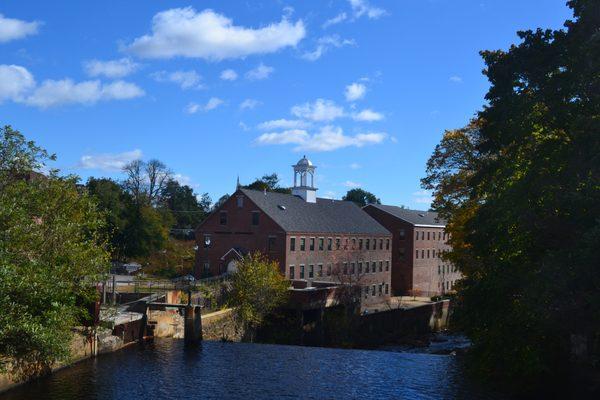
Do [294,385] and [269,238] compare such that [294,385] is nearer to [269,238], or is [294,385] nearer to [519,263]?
[519,263]

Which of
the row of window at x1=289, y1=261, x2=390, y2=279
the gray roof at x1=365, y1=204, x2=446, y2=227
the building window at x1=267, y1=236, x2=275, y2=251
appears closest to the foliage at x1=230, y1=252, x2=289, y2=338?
the building window at x1=267, y1=236, x2=275, y2=251

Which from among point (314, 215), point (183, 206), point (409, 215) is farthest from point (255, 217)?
point (183, 206)

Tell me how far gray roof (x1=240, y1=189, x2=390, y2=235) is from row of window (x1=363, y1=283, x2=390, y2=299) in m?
6.55

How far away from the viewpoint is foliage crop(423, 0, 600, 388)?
16938 millimetres

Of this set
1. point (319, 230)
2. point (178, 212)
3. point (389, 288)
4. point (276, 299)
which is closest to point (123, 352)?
point (276, 299)

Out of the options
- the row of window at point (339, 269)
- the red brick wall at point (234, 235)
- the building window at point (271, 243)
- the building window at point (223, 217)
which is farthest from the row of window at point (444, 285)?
the building window at point (223, 217)

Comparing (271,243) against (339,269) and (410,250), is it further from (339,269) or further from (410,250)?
(410,250)

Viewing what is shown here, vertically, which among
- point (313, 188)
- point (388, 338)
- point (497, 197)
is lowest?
point (388, 338)

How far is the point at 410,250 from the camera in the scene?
85.2m

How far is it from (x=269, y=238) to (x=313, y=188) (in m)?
13.1

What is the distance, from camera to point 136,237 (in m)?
74.1

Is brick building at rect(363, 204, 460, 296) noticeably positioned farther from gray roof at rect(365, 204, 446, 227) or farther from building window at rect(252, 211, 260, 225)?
building window at rect(252, 211, 260, 225)

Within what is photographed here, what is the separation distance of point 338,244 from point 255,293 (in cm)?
2332

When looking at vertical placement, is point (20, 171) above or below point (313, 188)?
below
